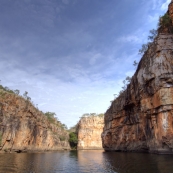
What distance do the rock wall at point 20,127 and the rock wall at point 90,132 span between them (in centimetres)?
2498

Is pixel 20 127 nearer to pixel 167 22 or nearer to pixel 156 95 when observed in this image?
pixel 156 95

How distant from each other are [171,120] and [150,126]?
15.7 ft

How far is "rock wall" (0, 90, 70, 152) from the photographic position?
153 feet

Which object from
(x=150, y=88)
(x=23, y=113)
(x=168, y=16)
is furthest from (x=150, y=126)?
(x=23, y=113)

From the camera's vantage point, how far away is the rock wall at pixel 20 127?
46656 mm

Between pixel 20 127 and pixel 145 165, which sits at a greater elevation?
pixel 20 127

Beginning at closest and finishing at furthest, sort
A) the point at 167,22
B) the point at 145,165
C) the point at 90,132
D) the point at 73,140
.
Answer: the point at 145,165 < the point at 167,22 < the point at 90,132 < the point at 73,140

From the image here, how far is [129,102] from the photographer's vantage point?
3778cm

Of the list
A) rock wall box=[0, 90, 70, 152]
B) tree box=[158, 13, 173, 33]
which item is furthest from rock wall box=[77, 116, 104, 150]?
tree box=[158, 13, 173, 33]

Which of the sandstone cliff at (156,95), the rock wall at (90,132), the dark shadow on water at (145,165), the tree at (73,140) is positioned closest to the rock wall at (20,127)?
the rock wall at (90,132)

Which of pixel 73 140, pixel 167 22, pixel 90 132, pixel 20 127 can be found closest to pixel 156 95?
pixel 167 22

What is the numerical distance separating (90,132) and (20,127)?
4687cm

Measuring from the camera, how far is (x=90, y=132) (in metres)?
92.9

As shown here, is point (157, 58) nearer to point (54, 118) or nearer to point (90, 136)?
point (90, 136)
